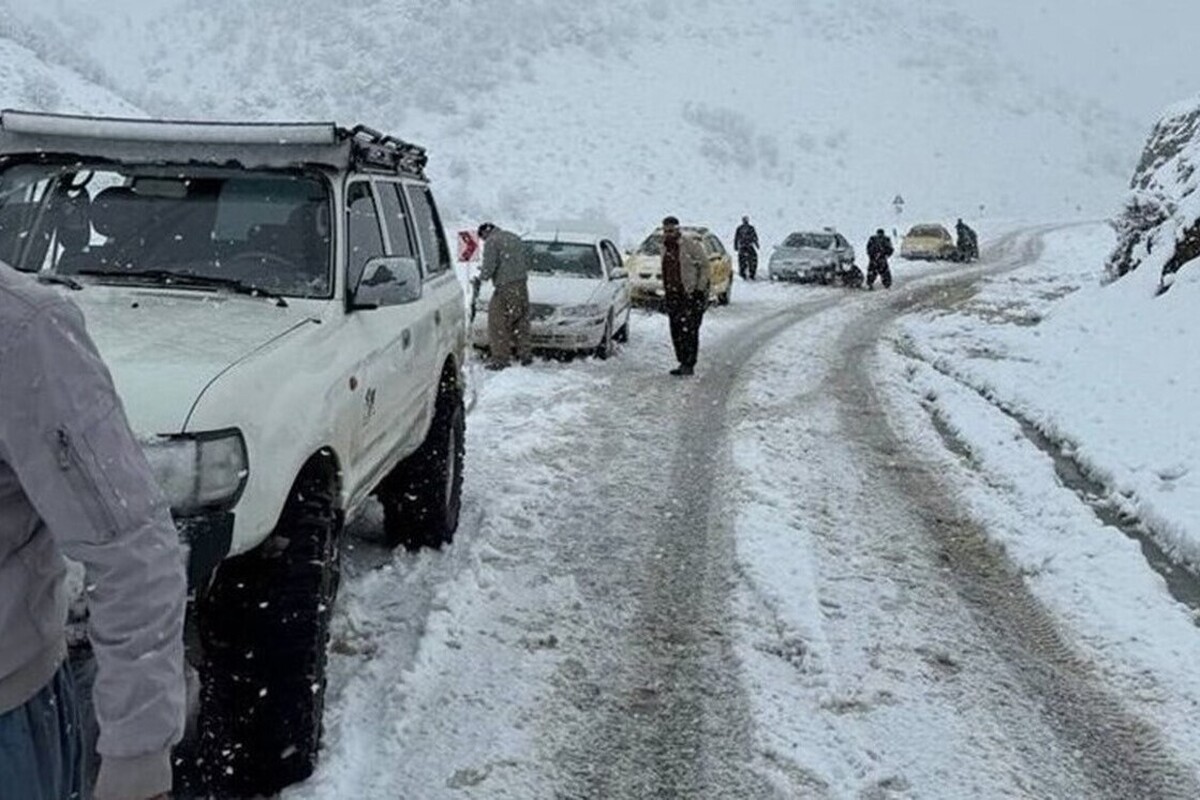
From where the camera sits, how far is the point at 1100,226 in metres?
56.6

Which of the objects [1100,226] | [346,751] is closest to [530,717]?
[346,751]

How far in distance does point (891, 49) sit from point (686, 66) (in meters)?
20.9

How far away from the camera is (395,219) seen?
5551 mm

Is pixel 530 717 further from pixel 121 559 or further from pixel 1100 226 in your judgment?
pixel 1100 226

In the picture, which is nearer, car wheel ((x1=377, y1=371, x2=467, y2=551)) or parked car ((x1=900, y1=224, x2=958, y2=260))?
car wheel ((x1=377, y1=371, x2=467, y2=551))

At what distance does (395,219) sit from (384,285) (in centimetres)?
135

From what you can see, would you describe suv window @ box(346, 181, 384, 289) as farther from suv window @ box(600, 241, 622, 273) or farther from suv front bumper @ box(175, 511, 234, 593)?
suv window @ box(600, 241, 622, 273)

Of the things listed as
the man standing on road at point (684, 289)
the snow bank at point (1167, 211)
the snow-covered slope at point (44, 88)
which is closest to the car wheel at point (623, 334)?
the man standing on road at point (684, 289)

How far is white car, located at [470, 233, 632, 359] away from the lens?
45.4 feet

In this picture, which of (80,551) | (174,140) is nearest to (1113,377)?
(174,140)

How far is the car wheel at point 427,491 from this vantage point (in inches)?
236

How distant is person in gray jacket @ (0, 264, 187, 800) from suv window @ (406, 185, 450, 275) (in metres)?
4.37

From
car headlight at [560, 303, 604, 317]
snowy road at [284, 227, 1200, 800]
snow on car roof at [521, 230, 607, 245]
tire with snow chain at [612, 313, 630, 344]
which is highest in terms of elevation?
snow on car roof at [521, 230, 607, 245]

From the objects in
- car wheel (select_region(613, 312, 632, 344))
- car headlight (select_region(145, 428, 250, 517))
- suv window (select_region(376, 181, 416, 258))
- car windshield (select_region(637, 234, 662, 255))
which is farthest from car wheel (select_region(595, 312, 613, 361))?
car headlight (select_region(145, 428, 250, 517))
